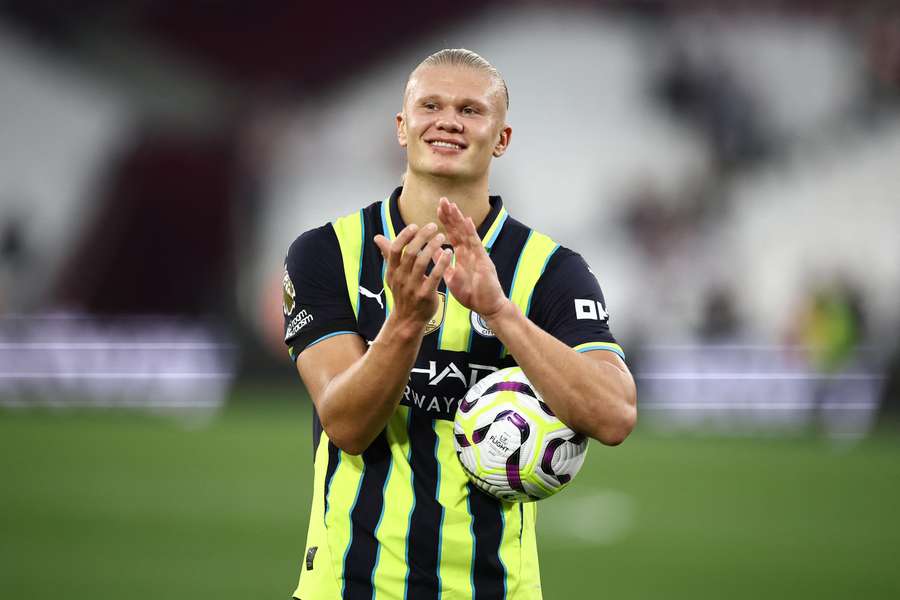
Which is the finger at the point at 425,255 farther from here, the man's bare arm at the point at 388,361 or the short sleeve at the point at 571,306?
the short sleeve at the point at 571,306

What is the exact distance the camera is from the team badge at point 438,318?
2953mm

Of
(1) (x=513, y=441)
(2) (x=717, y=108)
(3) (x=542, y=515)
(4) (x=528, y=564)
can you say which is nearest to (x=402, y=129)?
(1) (x=513, y=441)

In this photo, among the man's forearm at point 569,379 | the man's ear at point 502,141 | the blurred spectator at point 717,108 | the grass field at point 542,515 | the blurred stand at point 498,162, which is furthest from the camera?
the blurred spectator at point 717,108

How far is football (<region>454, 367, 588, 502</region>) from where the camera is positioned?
278cm

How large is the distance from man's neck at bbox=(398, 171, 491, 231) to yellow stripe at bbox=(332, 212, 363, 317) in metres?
0.13

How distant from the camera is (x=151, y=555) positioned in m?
7.14

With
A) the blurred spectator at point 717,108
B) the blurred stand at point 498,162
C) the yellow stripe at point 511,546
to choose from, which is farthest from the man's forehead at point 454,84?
the blurred spectator at point 717,108

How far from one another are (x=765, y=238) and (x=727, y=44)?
2.69 metres

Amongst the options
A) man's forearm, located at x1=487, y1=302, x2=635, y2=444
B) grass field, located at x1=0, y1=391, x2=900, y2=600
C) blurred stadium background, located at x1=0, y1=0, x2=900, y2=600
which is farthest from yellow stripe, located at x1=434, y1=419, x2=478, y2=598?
blurred stadium background, located at x1=0, y1=0, x2=900, y2=600

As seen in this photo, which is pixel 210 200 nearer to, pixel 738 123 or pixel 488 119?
pixel 738 123

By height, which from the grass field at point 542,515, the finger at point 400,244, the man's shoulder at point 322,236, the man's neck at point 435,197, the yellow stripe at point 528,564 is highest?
the man's neck at point 435,197

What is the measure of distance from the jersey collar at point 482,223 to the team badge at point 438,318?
7.4 inches

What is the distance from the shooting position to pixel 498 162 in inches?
617

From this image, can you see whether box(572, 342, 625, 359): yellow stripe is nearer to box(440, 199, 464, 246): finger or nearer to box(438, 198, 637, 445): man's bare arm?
box(438, 198, 637, 445): man's bare arm
